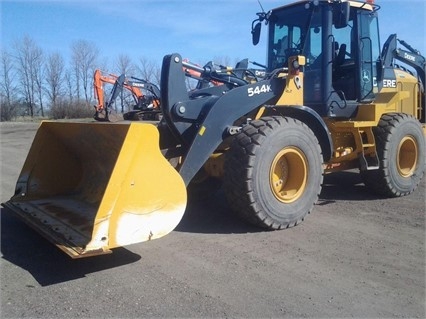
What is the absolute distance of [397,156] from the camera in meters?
6.65

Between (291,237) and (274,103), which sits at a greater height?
(274,103)

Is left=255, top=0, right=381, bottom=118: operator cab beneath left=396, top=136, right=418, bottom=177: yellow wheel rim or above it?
above

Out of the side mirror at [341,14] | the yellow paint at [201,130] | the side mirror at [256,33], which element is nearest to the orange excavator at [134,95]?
the side mirror at [256,33]

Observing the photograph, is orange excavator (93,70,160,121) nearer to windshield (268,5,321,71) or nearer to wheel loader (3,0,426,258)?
windshield (268,5,321,71)

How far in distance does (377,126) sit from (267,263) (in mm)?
3530

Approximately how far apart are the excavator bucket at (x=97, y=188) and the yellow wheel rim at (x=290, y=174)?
146cm

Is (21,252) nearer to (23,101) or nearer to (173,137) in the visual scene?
(173,137)

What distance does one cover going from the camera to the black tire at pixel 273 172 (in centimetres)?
475

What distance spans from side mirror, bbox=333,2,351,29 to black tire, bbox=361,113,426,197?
1685mm

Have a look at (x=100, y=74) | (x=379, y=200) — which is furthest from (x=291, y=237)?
(x=100, y=74)

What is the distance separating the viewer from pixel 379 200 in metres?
6.53

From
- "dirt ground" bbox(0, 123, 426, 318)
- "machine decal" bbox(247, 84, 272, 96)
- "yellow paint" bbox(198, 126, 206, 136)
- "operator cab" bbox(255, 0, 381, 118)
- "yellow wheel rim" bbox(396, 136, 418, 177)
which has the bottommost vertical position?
"dirt ground" bbox(0, 123, 426, 318)

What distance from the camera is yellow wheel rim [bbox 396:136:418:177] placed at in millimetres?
6875

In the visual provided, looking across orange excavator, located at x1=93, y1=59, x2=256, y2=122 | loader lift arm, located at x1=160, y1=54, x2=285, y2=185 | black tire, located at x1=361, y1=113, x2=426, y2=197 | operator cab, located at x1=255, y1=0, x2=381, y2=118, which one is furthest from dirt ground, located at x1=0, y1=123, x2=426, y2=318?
orange excavator, located at x1=93, y1=59, x2=256, y2=122
